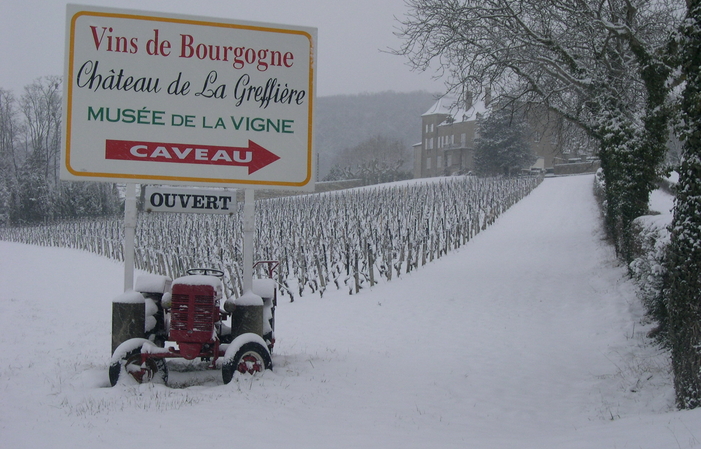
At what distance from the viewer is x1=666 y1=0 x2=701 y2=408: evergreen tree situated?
448cm

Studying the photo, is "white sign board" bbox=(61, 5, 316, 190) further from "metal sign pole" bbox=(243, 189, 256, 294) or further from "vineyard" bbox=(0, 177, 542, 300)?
"vineyard" bbox=(0, 177, 542, 300)

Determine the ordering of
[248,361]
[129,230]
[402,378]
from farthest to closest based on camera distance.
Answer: [402,378]
[129,230]
[248,361]

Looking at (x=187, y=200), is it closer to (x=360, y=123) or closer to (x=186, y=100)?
(x=186, y=100)

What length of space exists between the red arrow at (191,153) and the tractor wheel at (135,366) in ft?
6.78

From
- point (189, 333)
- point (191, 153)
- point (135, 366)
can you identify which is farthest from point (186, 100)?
point (135, 366)

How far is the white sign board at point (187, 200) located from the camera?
617cm

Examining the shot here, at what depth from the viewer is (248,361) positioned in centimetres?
599

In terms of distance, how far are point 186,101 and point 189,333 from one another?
265 centimetres

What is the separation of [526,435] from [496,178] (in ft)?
144

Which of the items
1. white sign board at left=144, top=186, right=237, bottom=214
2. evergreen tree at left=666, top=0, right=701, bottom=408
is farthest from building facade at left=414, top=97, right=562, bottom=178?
evergreen tree at left=666, top=0, right=701, bottom=408

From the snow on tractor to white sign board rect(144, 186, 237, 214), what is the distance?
0.77 m

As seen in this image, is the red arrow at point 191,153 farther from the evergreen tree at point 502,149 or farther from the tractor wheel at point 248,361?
the evergreen tree at point 502,149

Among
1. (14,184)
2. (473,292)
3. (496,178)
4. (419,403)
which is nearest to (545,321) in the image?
(473,292)

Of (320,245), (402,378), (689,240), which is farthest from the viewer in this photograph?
(320,245)
